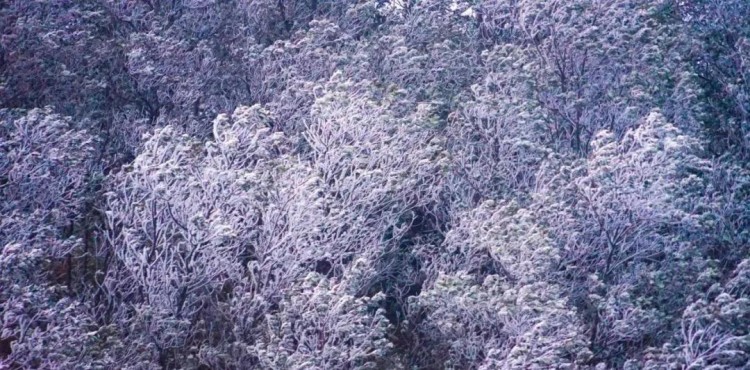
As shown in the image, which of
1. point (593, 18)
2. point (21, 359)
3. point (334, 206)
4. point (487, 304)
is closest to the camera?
point (21, 359)

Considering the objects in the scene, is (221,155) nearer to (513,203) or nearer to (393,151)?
(393,151)

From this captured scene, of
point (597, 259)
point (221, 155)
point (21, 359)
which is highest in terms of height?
point (221, 155)

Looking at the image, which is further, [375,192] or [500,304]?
[375,192]

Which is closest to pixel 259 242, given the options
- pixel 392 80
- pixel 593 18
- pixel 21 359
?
pixel 21 359

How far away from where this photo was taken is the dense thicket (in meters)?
14.9

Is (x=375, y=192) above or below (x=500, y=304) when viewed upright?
above

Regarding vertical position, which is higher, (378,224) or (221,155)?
(221,155)

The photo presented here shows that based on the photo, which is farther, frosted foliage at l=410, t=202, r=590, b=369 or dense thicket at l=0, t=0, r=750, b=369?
dense thicket at l=0, t=0, r=750, b=369

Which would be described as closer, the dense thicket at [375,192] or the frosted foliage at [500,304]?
the frosted foliage at [500,304]

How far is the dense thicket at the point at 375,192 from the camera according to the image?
1491 cm

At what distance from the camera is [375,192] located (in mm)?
16922

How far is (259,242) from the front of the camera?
16.5 metres

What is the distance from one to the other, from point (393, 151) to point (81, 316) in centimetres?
685

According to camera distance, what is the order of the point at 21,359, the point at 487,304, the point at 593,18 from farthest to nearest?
1. the point at 593,18
2. the point at 487,304
3. the point at 21,359
